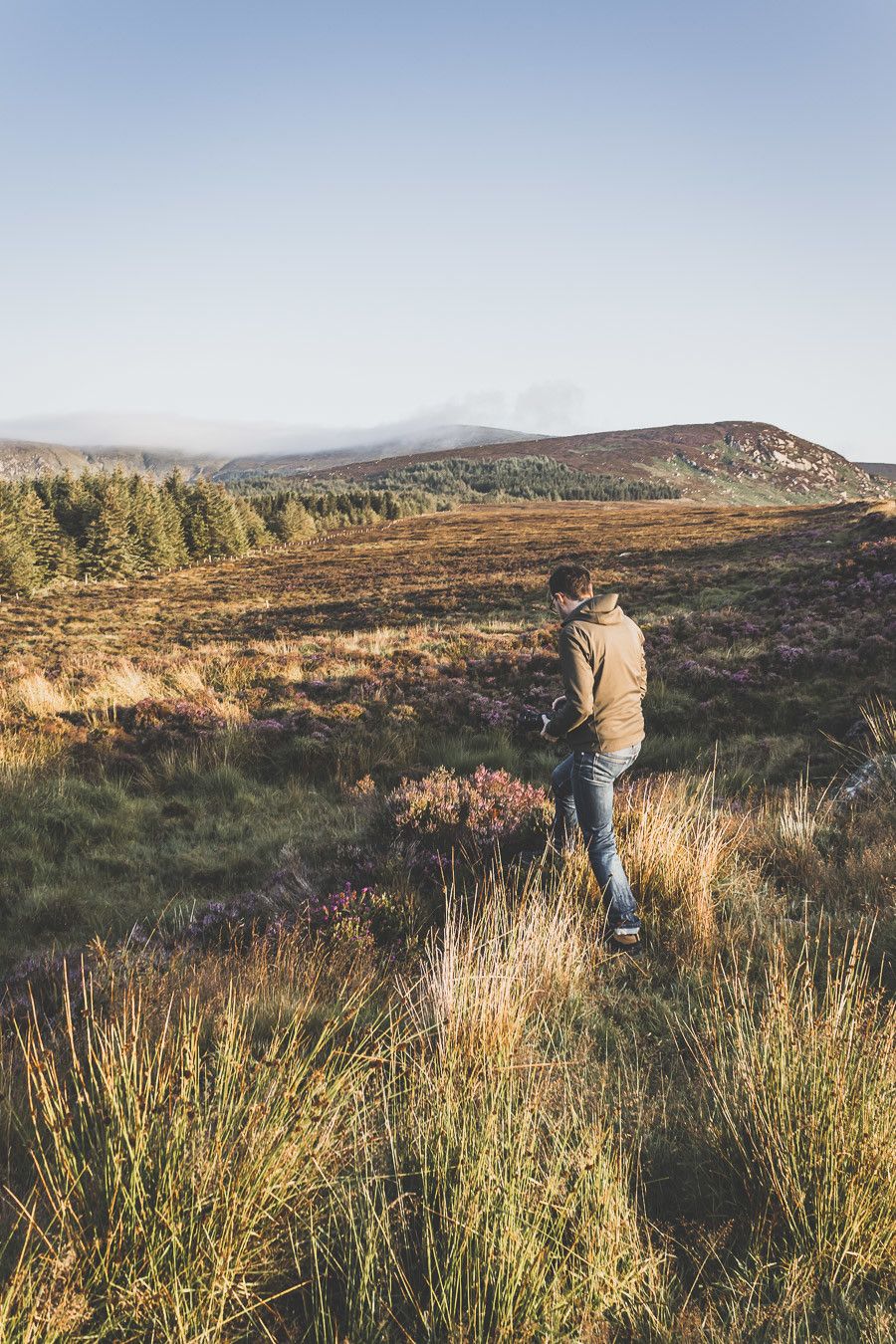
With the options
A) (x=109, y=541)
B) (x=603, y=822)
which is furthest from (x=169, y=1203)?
(x=109, y=541)

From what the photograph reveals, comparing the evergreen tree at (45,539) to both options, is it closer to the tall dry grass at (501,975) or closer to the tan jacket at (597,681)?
the tan jacket at (597,681)

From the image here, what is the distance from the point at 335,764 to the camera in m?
7.60

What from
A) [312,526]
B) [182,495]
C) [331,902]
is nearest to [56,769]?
[331,902]

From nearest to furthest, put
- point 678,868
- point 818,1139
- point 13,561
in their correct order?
point 818,1139 → point 678,868 → point 13,561

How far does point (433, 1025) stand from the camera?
2.46 metres

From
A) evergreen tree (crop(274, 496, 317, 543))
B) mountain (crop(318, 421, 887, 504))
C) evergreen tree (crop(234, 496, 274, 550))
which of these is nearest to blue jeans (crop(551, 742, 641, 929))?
evergreen tree (crop(234, 496, 274, 550))

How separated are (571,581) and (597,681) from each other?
743 mm

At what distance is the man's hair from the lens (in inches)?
168

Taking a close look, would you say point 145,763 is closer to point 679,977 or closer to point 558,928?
point 558,928

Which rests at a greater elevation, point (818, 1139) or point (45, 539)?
point (45, 539)

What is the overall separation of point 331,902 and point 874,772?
201 inches

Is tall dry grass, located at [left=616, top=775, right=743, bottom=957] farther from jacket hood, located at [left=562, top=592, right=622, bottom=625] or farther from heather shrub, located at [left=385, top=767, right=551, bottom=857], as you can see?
jacket hood, located at [left=562, top=592, right=622, bottom=625]

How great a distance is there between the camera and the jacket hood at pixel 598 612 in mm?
3969

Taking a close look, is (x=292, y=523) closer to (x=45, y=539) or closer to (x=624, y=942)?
(x=45, y=539)
